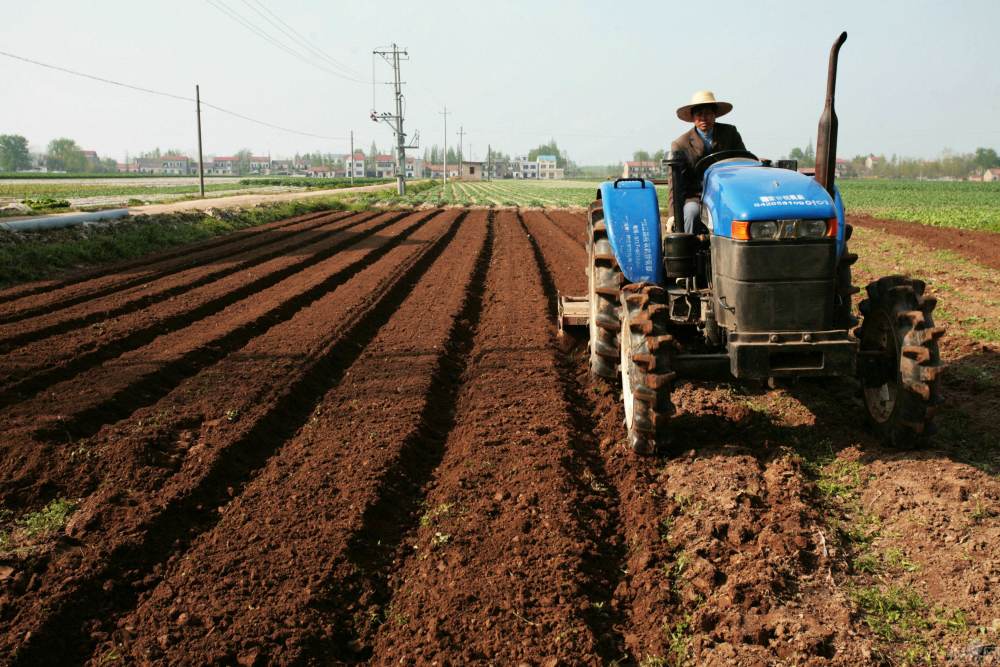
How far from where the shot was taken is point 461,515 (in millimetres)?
4145

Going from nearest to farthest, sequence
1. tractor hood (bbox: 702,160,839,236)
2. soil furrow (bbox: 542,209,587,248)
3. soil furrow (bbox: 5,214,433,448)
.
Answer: tractor hood (bbox: 702,160,839,236), soil furrow (bbox: 5,214,433,448), soil furrow (bbox: 542,209,587,248)

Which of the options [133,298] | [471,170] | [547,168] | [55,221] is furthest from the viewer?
[547,168]

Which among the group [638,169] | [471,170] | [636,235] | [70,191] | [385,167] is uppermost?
[385,167]

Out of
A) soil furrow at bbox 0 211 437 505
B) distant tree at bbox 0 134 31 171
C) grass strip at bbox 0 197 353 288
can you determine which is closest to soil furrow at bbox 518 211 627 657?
soil furrow at bbox 0 211 437 505

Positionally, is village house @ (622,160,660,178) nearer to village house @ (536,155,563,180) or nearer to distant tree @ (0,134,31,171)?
distant tree @ (0,134,31,171)

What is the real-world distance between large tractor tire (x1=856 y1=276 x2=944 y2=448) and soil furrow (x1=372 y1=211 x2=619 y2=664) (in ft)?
6.23

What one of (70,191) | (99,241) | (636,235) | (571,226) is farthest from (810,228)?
(70,191)

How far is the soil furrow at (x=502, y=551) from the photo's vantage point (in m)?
3.09

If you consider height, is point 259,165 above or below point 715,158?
above

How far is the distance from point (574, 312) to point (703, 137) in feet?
6.93

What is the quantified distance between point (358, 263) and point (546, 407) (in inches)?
346

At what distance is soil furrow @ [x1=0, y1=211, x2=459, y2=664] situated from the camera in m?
3.32

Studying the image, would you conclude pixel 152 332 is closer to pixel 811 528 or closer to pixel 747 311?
pixel 747 311

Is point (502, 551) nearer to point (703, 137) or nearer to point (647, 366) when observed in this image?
point (647, 366)
